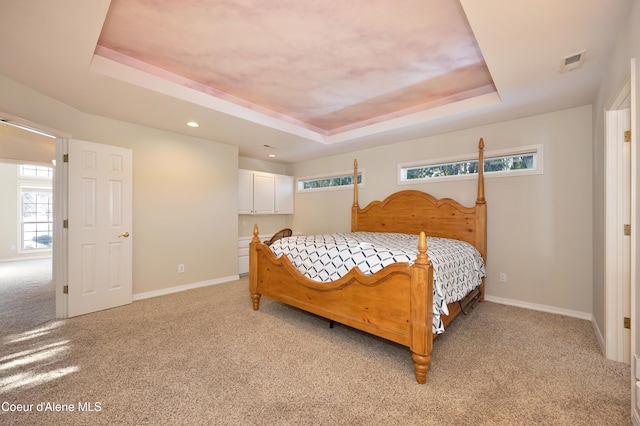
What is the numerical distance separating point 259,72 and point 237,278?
3.48m

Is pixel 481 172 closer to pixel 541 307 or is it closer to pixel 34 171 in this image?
pixel 541 307

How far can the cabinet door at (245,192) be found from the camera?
5.22m

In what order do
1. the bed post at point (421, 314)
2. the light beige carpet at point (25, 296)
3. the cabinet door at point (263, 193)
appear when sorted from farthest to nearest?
the cabinet door at point (263, 193), the light beige carpet at point (25, 296), the bed post at point (421, 314)

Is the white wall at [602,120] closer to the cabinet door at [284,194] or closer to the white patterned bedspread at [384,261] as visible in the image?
the white patterned bedspread at [384,261]

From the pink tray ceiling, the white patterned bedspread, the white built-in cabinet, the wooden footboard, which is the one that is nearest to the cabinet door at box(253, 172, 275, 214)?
the white built-in cabinet

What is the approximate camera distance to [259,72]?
2.73 m

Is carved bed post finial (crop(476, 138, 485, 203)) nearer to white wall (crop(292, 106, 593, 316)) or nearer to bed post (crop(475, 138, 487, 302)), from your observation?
bed post (crop(475, 138, 487, 302))

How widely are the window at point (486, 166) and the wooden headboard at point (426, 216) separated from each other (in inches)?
9.4

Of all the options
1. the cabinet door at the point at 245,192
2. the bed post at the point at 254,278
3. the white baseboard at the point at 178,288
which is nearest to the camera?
the bed post at the point at 254,278

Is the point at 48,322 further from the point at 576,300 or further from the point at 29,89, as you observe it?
the point at 576,300

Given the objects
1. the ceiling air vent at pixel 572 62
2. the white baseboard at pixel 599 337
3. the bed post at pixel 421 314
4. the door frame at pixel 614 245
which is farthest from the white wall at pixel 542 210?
the bed post at pixel 421 314

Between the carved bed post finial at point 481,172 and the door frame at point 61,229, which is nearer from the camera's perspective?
the door frame at point 61,229

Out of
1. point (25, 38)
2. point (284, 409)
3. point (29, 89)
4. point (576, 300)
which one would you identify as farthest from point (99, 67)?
point (576, 300)

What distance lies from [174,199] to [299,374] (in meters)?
3.30
